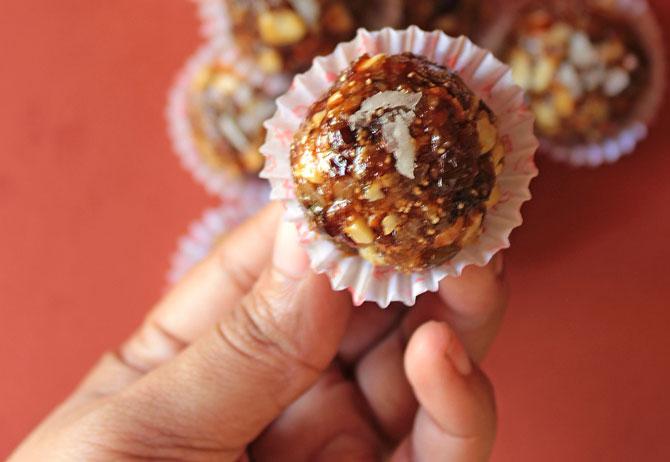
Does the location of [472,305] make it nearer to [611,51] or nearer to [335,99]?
[335,99]

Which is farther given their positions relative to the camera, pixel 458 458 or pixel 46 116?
pixel 46 116

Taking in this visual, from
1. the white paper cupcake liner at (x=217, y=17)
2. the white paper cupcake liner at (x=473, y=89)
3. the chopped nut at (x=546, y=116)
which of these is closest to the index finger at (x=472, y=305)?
the white paper cupcake liner at (x=473, y=89)

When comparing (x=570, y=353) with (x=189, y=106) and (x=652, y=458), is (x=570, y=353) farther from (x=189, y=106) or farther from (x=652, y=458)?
(x=189, y=106)

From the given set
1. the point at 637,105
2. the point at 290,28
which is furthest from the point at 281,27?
the point at 637,105

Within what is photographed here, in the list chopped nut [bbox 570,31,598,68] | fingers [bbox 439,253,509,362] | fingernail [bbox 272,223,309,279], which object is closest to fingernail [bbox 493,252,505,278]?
fingers [bbox 439,253,509,362]

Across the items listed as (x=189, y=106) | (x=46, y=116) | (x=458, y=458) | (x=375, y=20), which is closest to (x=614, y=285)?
(x=458, y=458)

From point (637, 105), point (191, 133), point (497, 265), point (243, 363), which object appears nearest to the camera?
point (243, 363)

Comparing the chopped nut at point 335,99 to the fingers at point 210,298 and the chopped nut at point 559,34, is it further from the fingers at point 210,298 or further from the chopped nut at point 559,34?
the chopped nut at point 559,34
